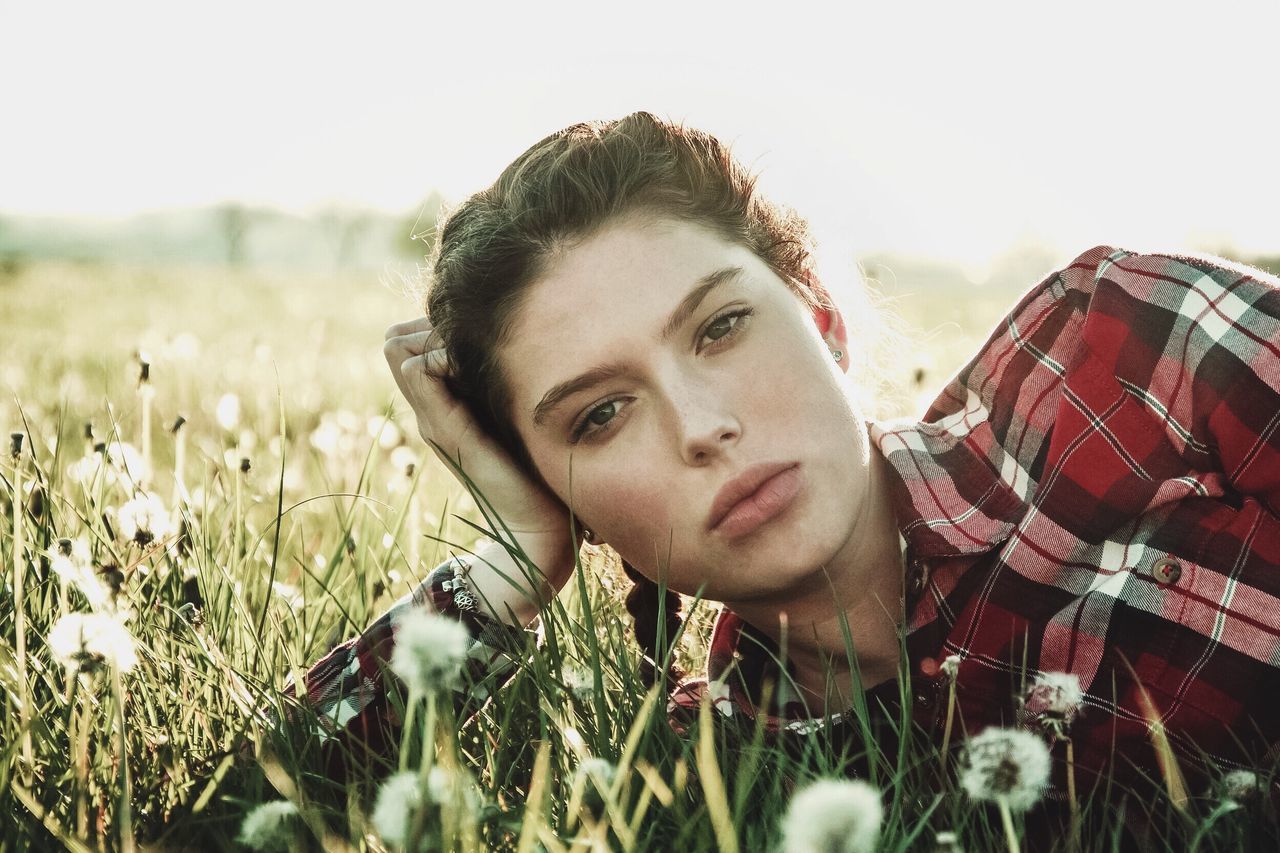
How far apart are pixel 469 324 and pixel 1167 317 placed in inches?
56.7

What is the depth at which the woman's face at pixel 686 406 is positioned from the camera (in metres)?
2.13

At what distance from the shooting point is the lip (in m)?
2.11

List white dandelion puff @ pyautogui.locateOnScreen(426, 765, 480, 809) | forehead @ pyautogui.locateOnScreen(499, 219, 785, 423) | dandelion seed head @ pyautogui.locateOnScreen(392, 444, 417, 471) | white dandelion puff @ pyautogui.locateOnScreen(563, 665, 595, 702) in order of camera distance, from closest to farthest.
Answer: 1. white dandelion puff @ pyautogui.locateOnScreen(426, 765, 480, 809)
2. white dandelion puff @ pyautogui.locateOnScreen(563, 665, 595, 702)
3. forehead @ pyautogui.locateOnScreen(499, 219, 785, 423)
4. dandelion seed head @ pyautogui.locateOnScreen(392, 444, 417, 471)

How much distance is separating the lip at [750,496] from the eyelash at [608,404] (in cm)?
28

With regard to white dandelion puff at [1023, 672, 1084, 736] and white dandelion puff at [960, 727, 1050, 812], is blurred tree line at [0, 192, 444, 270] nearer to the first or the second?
white dandelion puff at [1023, 672, 1084, 736]

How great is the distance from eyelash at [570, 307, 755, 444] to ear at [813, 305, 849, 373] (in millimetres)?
471

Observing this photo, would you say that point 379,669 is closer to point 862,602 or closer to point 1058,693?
point 862,602

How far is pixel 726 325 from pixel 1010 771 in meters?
1.21

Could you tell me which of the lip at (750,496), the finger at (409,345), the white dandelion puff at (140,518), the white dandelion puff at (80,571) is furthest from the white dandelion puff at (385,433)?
the lip at (750,496)

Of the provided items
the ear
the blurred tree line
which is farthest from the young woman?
the blurred tree line

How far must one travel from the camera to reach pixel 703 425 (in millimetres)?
2100

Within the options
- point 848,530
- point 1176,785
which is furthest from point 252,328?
point 1176,785

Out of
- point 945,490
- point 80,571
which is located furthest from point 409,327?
point 945,490

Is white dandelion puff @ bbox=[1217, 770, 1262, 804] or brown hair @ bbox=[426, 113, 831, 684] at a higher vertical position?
brown hair @ bbox=[426, 113, 831, 684]
